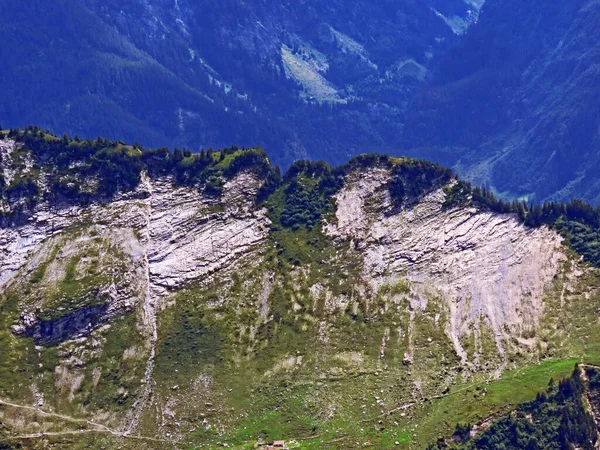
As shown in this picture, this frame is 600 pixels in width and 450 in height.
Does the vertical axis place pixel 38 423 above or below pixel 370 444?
above

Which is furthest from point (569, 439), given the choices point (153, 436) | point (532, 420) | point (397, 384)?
point (153, 436)

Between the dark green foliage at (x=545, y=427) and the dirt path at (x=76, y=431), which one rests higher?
the dirt path at (x=76, y=431)

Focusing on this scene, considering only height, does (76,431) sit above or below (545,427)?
above

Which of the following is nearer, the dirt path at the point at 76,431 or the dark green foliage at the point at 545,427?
the dark green foliage at the point at 545,427

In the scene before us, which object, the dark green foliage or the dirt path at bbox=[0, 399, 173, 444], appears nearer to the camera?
the dark green foliage

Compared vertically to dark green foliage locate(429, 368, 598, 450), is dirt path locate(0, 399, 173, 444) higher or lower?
higher

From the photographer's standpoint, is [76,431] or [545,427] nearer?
[545,427]

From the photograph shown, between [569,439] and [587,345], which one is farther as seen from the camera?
[587,345]

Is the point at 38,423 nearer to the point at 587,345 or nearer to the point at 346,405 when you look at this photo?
the point at 346,405
